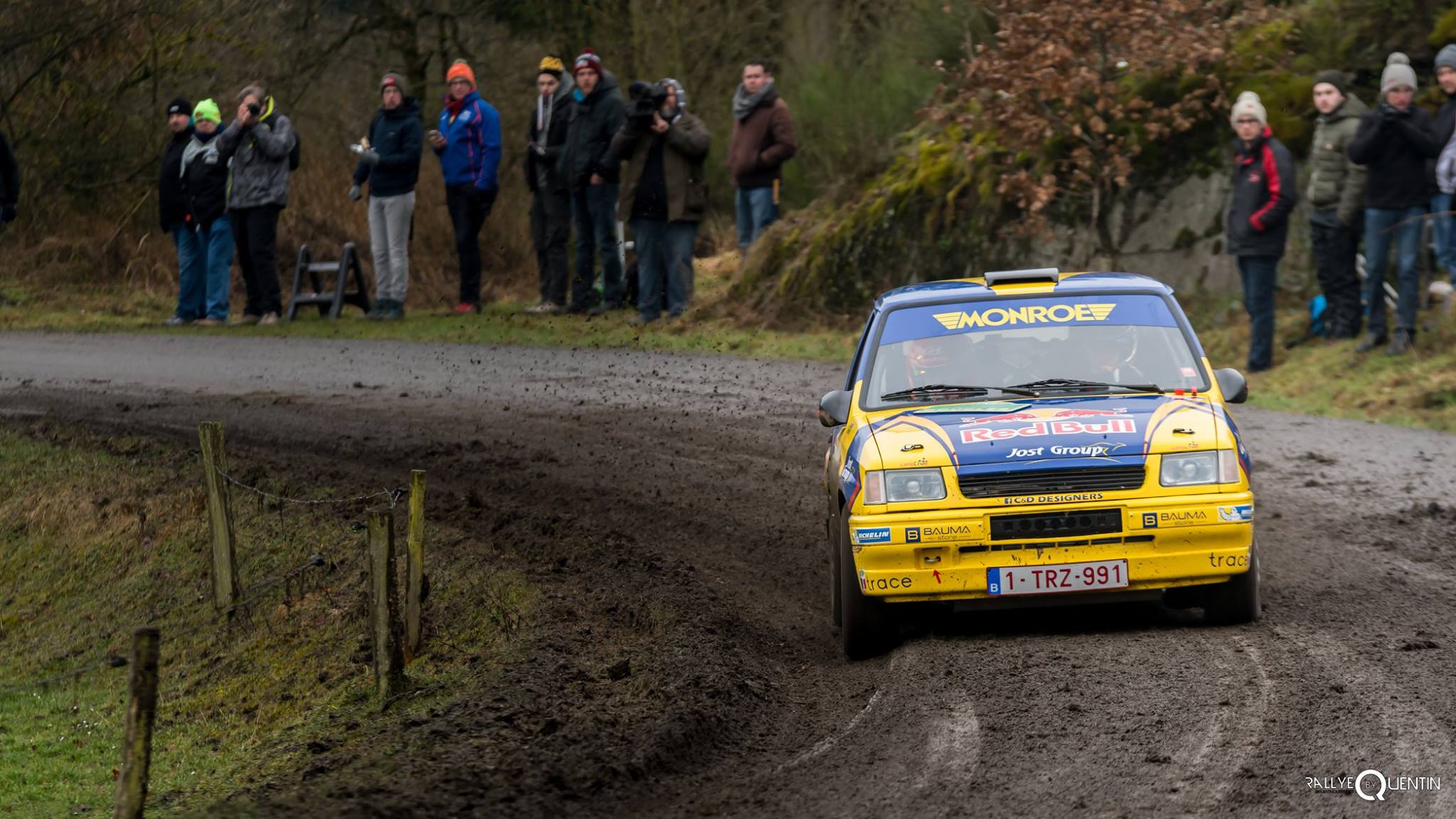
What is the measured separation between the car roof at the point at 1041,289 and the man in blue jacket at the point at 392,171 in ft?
39.9

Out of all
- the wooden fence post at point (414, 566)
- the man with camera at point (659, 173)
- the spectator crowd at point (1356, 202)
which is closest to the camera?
the wooden fence post at point (414, 566)

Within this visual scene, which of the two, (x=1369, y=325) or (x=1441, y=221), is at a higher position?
(x=1441, y=221)

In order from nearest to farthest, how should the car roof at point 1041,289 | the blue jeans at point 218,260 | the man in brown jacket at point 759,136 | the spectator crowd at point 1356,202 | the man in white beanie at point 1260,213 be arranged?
the car roof at point 1041,289 < the spectator crowd at point 1356,202 < the man in white beanie at point 1260,213 < the man in brown jacket at point 759,136 < the blue jeans at point 218,260

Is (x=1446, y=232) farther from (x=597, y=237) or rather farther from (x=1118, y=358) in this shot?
(x=597, y=237)

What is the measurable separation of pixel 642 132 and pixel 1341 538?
1103 cm

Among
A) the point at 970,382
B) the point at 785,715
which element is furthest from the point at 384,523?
the point at 970,382

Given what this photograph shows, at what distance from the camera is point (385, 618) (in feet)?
25.0

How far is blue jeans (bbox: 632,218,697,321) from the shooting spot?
1939 cm

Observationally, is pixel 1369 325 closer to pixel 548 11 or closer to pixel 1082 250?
pixel 1082 250

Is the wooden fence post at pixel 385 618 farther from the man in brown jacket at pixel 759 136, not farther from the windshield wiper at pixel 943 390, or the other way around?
the man in brown jacket at pixel 759 136

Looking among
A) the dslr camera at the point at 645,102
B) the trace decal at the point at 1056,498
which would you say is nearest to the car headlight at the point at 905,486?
the trace decal at the point at 1056,498

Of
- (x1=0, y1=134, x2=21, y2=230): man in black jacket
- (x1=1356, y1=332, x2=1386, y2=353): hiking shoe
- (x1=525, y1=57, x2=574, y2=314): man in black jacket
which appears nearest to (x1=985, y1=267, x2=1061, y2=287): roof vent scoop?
(x1=1356, y1=332, x2=1386, y2=353): hiking shoe

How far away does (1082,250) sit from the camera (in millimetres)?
19969

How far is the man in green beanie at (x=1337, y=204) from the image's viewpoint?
15719 millimetres
